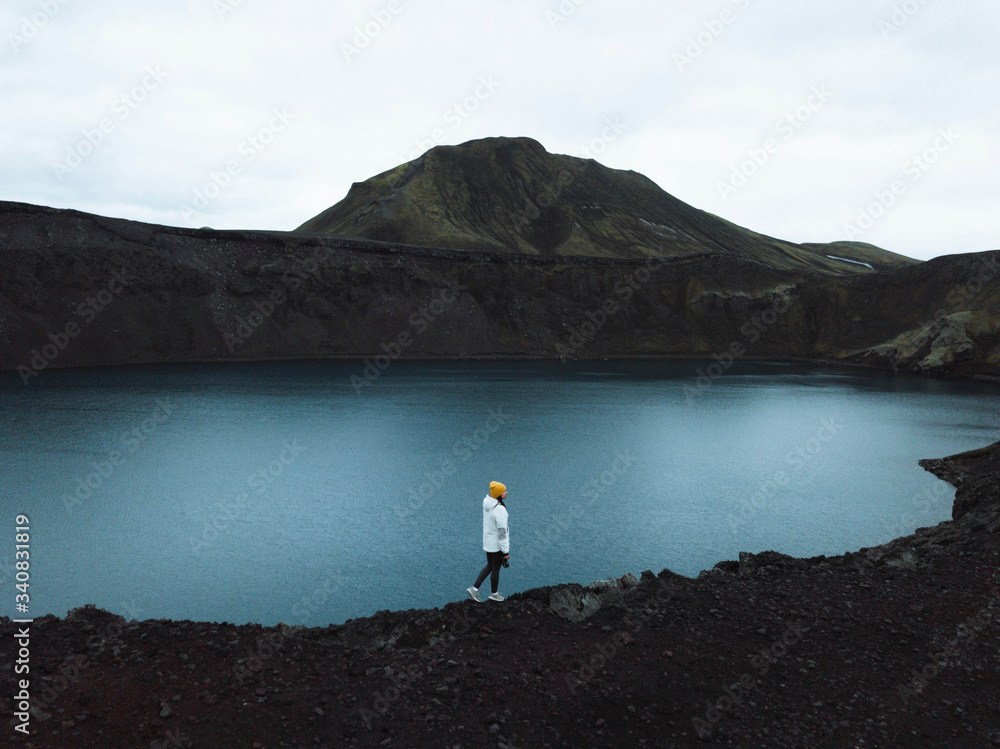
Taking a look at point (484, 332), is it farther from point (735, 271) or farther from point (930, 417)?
point (930, 417)

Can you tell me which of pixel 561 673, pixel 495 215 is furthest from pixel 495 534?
pixel 495 215

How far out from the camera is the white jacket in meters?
14.6

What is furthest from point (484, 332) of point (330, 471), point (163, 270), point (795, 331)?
point (330, 471)

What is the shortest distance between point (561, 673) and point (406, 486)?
1926 cm

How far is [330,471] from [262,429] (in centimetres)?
1276

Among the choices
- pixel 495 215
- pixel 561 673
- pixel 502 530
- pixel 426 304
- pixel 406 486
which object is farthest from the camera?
pixel 495 215

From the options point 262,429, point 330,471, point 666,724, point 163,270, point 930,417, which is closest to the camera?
point 666,724

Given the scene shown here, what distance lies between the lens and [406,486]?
2980cm

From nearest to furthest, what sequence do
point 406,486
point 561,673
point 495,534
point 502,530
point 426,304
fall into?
point 561,673
point 502,530
point 495,534
point 406,486
point 426,304

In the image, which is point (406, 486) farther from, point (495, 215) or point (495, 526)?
point (495, 215)

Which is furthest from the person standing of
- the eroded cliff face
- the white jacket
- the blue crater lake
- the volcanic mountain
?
the volcanic mountain

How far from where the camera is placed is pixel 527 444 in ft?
129

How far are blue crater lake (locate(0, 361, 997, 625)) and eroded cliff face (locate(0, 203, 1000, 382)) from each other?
20872mm

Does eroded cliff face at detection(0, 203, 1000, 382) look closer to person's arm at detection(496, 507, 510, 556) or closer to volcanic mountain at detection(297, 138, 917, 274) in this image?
volcanic mountain at detection(297, 138, 917, 274)
